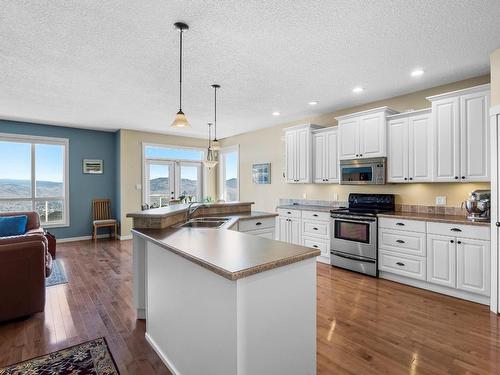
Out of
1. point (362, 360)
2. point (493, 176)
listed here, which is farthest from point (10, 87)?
point (493, 176)

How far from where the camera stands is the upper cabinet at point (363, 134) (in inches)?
159

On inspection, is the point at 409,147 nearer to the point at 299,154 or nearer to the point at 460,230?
the point at 460,230

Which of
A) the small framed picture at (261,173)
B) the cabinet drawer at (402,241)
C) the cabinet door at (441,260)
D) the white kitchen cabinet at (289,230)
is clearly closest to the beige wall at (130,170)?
the small framed picture at (261,173)

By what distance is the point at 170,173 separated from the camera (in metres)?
7.41

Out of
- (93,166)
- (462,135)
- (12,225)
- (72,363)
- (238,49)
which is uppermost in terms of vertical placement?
(238,49)

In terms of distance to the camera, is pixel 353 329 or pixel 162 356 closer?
pixel 162 356

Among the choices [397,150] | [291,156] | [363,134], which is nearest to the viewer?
[397,150]

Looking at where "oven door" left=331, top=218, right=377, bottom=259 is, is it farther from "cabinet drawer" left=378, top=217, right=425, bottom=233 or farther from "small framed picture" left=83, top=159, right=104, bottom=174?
"small framed picture" left=83, top=159, right=104, bottom=174

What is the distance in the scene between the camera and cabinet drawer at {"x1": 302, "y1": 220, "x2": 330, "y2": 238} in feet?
14.9

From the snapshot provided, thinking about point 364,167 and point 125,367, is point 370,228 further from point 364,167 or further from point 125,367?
point 125,367

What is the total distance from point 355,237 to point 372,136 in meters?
1.56

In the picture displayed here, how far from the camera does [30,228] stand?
4641 mm

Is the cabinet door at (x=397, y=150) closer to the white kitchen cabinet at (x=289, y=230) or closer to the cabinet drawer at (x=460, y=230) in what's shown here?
the cabinet drawer at (x=460, y=230)

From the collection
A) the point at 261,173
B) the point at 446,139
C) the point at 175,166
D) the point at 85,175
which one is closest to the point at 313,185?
the point at 261,173
